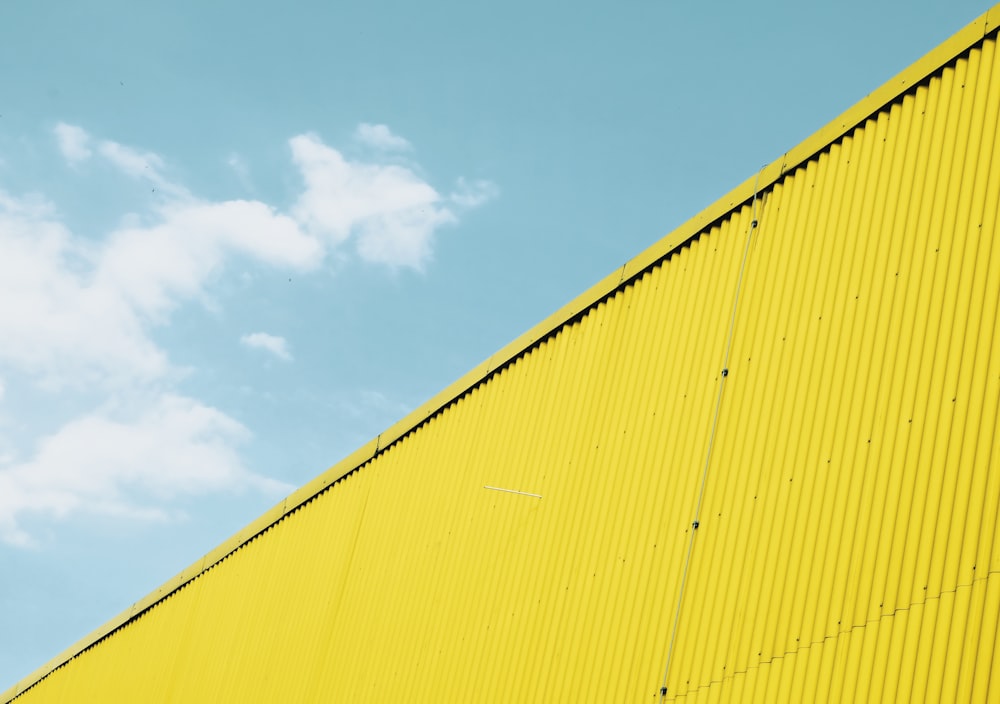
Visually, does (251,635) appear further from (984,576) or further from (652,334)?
(984,576)

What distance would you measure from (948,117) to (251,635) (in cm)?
1065

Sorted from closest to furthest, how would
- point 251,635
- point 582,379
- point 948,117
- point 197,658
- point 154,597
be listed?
1. point 948,117
2. point 582,379
3. point 251,635
4. point 197,658
5. point 154,597

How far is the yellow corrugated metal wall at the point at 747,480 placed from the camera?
7168mm

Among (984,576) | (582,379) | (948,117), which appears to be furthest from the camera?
(582,379)

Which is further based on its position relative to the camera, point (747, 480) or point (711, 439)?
point (711, 439)

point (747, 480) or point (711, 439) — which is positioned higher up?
point (711, 439)

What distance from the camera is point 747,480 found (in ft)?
28.2

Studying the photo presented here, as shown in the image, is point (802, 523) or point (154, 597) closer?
point (802, 523)

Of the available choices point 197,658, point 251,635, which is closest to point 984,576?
point 251,635

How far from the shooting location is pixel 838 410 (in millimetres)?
8109

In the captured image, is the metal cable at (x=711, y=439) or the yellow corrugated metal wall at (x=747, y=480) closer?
the yellow corrugated metal wall at (x=747, y=480)

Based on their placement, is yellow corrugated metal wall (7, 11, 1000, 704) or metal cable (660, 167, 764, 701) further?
metal cable (660, 167, 764, 701)

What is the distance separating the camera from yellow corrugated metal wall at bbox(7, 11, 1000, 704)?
23.5ft

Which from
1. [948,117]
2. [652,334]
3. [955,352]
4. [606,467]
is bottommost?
[606,467]
